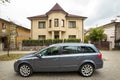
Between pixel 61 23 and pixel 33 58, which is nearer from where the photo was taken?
pixel 33 58

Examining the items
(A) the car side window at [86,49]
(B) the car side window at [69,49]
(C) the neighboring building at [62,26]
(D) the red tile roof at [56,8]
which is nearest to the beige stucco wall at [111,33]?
(C) the neighboring building at [62,26]

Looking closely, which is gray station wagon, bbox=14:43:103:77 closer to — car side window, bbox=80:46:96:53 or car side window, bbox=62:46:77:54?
car side window, bbox=62:46:77:54

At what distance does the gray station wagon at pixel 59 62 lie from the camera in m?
7.40

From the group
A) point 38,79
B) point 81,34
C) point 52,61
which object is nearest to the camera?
point 38,79

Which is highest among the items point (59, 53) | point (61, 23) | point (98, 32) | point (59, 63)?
point (61, 23)

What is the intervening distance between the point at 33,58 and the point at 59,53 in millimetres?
1368

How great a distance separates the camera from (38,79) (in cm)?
690

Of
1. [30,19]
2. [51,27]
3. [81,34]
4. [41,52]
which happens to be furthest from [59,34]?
[41,52]

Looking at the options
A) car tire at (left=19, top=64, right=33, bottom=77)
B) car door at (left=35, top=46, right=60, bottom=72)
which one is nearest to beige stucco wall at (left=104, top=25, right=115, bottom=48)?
car door at (left=35, top=46, right=60, bottom=72)

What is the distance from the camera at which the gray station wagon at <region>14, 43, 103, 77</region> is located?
7.40 meters

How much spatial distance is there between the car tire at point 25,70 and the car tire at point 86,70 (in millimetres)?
2635

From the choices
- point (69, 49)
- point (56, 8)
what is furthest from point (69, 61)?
point (56, 8)

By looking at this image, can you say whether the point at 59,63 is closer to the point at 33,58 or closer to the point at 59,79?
the point at 59,79

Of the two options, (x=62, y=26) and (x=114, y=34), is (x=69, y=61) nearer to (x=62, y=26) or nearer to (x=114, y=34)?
(x=62, y=26)
